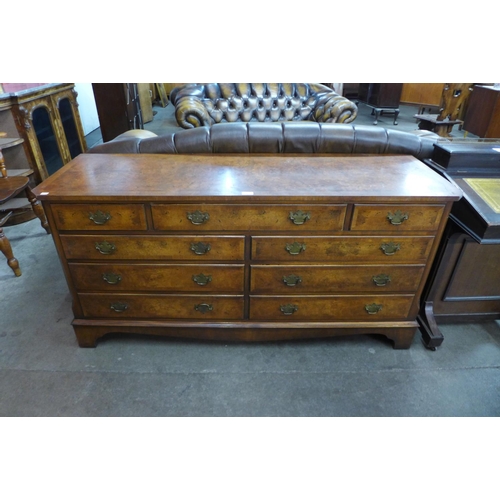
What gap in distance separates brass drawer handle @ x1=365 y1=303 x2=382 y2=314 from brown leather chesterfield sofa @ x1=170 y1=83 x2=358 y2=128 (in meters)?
3.10

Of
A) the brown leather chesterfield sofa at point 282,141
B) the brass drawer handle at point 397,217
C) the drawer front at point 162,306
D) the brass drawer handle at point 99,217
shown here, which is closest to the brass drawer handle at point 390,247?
the brass drawer handle at point 397,217

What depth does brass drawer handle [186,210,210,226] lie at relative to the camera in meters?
1.47

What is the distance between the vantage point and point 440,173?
5.64ft

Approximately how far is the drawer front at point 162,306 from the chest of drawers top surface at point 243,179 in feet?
1.81

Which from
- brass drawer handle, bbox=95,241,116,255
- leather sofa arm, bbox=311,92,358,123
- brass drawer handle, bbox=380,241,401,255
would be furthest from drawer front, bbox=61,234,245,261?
leather sofa arm, bbox=311,92,358,123

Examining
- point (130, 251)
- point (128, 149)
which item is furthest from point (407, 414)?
point (128, 149)

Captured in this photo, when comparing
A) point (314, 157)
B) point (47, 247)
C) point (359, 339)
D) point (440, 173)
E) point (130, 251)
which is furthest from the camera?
point (47, 247)

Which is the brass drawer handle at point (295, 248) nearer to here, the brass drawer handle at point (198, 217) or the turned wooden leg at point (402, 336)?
the brass drawer handle at point (198, 217)

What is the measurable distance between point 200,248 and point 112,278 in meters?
0.48

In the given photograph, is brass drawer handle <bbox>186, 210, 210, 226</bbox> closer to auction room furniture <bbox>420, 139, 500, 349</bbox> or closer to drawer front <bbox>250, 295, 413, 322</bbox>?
drawer front <bbox>250, 295, 413, 322</bbox>

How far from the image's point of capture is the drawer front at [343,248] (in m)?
1.55

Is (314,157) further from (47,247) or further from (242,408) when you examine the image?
(47,247)

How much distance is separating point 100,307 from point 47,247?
1409 mm

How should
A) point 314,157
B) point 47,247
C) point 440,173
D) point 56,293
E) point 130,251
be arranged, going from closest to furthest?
1. point 130,251
2. point 440,173
3. point 314,157
4. point 56,293
5. point 47,247
